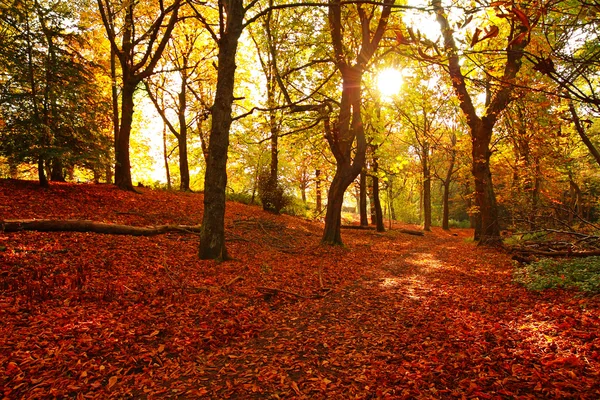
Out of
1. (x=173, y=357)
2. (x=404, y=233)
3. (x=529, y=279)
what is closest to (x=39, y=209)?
(x=173, y=357)

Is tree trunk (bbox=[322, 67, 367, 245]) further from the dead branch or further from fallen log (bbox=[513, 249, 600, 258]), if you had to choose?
fallen log (bbox=[513, 249, 600, 258])

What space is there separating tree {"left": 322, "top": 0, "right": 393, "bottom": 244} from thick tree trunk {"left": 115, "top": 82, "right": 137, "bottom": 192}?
870 cm

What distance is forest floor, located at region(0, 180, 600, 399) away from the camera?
3201 millimetres

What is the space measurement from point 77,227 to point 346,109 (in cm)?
900

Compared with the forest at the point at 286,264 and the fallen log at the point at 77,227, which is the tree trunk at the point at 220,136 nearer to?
the forest at the point at 286,264

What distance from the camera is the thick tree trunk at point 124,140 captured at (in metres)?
13.2

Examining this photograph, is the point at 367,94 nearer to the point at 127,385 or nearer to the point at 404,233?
the point at 127,385

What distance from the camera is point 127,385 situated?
330cm

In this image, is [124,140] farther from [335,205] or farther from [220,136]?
[335,205]

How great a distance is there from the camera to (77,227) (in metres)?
7.81

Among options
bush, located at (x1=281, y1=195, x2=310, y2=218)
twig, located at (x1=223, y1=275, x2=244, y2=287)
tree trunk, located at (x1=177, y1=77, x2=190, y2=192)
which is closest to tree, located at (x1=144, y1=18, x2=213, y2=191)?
tree trunk, located at (x1=177, y1=77, x2=190, y2=192)

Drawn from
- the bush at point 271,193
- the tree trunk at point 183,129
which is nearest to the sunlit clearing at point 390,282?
the bush at point 271,193

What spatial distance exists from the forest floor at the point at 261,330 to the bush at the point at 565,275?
0.33 m

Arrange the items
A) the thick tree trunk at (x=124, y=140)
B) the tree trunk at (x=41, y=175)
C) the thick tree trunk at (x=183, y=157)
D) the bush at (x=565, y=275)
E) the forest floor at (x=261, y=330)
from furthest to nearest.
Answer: the thick tree trunk at (x=183, y=157)
the thick tree trunk at (x=124, y=140)
the tree trunk at (x=41, y=175)
the bush at (x=565, y=275)
the forest floor at (x=261, y=330)
